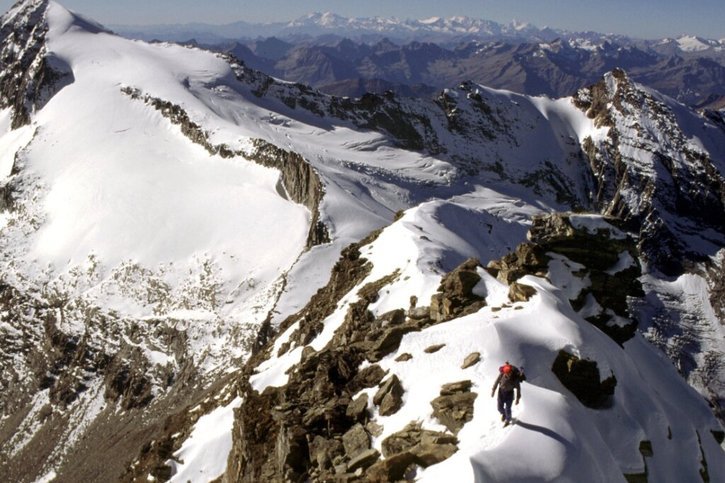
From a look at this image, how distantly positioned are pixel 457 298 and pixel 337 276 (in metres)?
16.5

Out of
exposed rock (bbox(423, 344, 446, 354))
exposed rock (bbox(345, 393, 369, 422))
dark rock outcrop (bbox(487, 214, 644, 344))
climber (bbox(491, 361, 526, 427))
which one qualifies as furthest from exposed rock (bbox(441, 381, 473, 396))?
dark rock outcrop (bbox(487, 214, 644, 344))

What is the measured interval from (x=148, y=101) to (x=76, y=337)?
52325 millimetres

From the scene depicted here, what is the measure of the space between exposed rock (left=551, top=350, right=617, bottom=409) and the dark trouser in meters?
4.63

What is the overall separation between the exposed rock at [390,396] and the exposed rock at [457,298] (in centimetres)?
503

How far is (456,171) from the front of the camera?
360 ft

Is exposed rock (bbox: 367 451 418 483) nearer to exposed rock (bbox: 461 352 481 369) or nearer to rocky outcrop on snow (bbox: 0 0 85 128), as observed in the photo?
exposed rock (bbox: 461 352 481 369)

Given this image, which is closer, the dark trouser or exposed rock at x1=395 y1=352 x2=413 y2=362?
the dark trouser

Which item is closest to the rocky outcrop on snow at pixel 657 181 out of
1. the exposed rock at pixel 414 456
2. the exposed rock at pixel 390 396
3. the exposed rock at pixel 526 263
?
the exposed rock at pixel 526 263

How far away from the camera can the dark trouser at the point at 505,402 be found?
1497 cm

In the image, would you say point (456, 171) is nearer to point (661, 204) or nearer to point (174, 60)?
point (661, 204)

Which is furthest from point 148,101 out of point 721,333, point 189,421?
point 721,333

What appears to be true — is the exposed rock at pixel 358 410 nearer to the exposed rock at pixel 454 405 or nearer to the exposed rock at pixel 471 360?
the exposed rock at pixel 454 405

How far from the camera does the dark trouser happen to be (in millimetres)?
14969

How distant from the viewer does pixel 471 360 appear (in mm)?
18203
